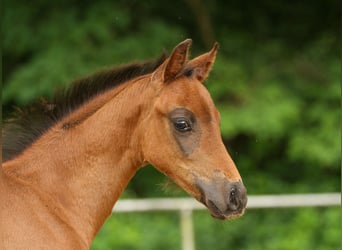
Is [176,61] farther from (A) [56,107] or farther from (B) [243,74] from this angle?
(B) [243,74]

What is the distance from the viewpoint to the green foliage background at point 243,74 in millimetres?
9062

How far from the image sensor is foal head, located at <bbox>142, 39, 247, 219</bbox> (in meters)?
3.74

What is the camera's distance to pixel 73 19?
32.0 ft

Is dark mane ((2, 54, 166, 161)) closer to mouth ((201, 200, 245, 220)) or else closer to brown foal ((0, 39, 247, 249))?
brown foal ((0, 39, 247, 249))

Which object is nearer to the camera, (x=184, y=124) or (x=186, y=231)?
(x=184, y=124)

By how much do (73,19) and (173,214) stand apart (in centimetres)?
287

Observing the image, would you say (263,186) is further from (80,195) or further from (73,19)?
(80,195)

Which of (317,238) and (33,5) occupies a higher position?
(33,5)

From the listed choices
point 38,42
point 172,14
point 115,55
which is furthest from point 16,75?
point 172,14

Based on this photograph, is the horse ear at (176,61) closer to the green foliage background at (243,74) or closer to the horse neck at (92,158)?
the horse neck at (92,158)

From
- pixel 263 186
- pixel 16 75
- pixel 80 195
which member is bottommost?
pixel 263 186

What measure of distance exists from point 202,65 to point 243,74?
596 cm

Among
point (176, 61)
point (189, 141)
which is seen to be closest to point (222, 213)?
point (189, 141)

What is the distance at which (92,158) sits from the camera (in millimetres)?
3994
